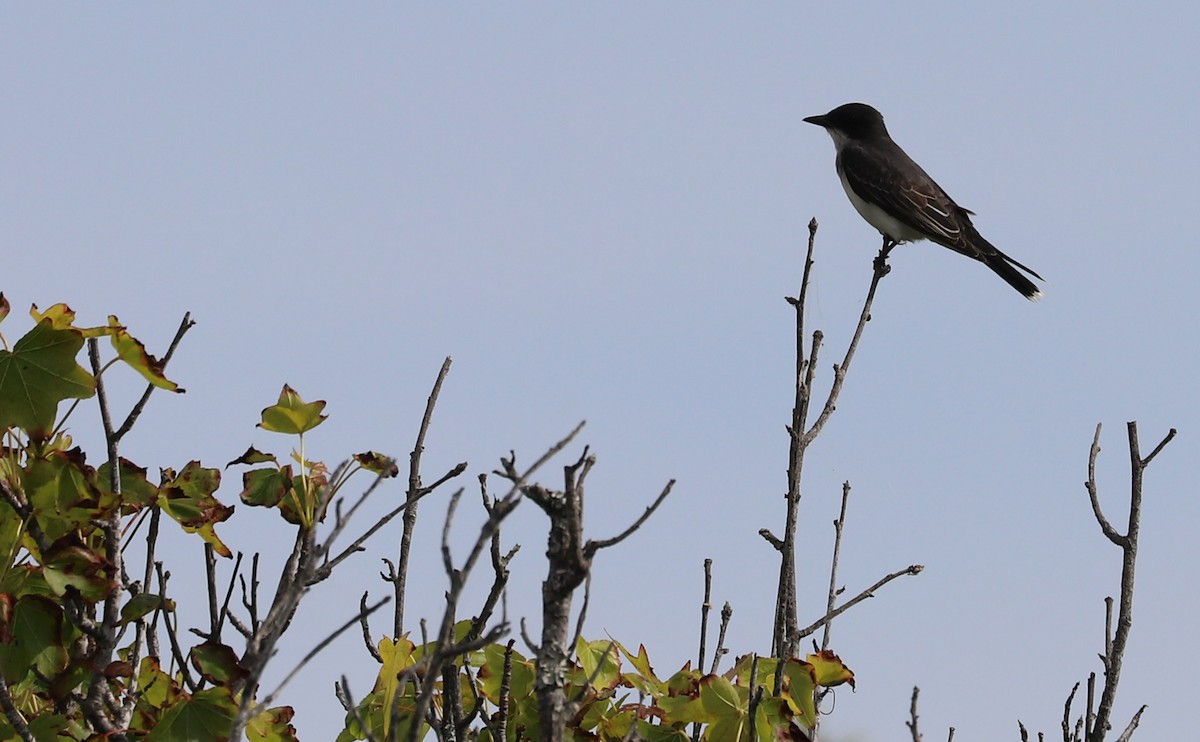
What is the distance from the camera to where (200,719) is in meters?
2.82

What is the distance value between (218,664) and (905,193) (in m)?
8.60

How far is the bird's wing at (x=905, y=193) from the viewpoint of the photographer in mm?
10430

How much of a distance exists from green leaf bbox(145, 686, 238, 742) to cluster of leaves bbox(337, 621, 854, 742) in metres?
0.28

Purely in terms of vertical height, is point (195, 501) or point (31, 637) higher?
point (195, 501)

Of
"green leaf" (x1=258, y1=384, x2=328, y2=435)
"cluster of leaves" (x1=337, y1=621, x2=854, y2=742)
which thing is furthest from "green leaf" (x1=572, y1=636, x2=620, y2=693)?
"green leaf" (x1=258, y1=384, x2=328, y2=435)

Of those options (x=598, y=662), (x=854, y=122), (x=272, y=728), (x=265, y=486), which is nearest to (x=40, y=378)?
(x=265, y=486)

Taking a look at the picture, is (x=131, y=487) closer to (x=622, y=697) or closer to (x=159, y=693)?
(x=159, y=693)

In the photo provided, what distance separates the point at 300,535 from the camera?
10.3 feet

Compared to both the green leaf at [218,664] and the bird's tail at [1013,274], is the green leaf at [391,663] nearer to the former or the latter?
the green leaf at [218,664]

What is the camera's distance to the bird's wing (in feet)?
34.2

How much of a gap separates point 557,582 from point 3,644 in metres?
1.39

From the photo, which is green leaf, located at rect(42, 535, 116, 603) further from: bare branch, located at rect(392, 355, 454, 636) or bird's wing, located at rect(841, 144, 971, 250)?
bird's wing, located at rect(841, 144, 971, 250)

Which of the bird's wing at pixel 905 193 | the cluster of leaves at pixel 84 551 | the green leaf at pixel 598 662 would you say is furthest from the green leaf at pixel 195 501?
the bird's wing at pixel 905 193

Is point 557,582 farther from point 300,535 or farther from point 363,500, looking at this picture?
point 300,535
